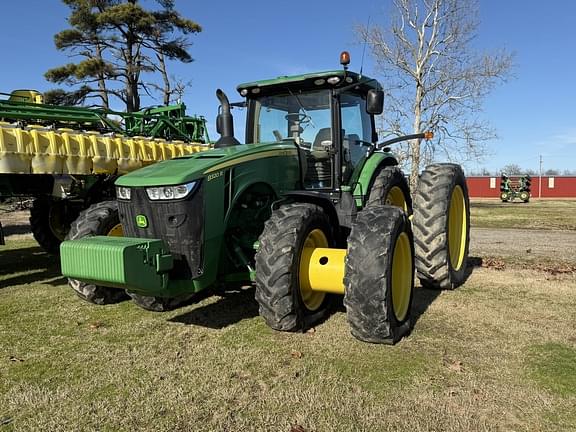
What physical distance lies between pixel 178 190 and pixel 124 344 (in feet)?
4.86

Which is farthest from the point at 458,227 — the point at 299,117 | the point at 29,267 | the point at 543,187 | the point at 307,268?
the point at 543,187

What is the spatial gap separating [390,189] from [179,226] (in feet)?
9.97

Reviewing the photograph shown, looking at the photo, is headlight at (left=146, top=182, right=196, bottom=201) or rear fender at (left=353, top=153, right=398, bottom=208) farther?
rear fender at (left=353, top=153, right=398, bottom=208)

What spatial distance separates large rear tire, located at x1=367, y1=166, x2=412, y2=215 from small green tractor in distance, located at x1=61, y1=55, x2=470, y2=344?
26mm

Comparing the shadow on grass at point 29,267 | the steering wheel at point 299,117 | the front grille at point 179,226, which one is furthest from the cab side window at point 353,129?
the shadow on grass at point 29,267

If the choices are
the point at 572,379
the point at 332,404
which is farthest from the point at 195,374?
the point at 572,379

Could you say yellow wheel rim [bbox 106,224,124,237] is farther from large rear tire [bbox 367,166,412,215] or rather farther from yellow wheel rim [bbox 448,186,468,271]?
yellow wheel rim [bbox 448,186,468,271]

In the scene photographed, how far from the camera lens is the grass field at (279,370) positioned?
9.76 ft

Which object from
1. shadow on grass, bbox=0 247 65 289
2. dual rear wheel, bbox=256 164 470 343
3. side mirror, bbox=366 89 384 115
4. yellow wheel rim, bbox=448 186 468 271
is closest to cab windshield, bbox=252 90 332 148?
side mirror, bbox=366 89 384 115

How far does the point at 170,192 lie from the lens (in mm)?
4055

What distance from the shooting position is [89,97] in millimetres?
21547

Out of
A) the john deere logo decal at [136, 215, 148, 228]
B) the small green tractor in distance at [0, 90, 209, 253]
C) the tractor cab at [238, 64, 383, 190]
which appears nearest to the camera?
the john deere logo decal at [136, 215, 148, 228]

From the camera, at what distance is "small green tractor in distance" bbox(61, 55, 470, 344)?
13.0ft

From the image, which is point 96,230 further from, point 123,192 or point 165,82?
point 165,82
